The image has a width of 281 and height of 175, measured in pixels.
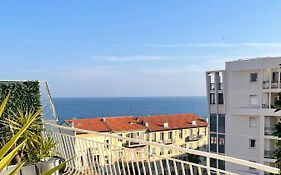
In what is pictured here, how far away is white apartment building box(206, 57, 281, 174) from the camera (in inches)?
882

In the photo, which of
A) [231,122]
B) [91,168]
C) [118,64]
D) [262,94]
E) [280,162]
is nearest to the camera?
[280,162]

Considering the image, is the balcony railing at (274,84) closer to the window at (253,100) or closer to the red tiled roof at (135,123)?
the window at (253,100)

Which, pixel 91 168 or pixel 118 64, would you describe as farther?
pixel 118 64

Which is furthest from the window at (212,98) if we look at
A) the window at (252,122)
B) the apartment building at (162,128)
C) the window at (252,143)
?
the apartment building at (162,128)

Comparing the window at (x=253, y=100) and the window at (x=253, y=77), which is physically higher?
the window at (x=253, y=77)

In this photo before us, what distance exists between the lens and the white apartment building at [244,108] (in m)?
22.4

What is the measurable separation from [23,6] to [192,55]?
3015 cm

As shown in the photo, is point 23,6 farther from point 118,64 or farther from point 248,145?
point 118,64

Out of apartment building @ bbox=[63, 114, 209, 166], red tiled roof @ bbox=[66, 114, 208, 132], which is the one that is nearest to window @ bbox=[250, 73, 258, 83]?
apartment building @ bbox=[63, 114, 209, 166]

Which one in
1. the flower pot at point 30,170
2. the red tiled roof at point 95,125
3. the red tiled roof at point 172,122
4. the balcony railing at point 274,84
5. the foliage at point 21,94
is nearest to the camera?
the flower pot at point 30,170

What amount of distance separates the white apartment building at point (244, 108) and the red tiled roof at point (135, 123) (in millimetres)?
14132

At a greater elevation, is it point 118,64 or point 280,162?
point 118,64

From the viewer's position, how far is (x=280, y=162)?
5.66 ft

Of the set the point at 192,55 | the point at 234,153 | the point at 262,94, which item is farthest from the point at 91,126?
the point at 262,94
